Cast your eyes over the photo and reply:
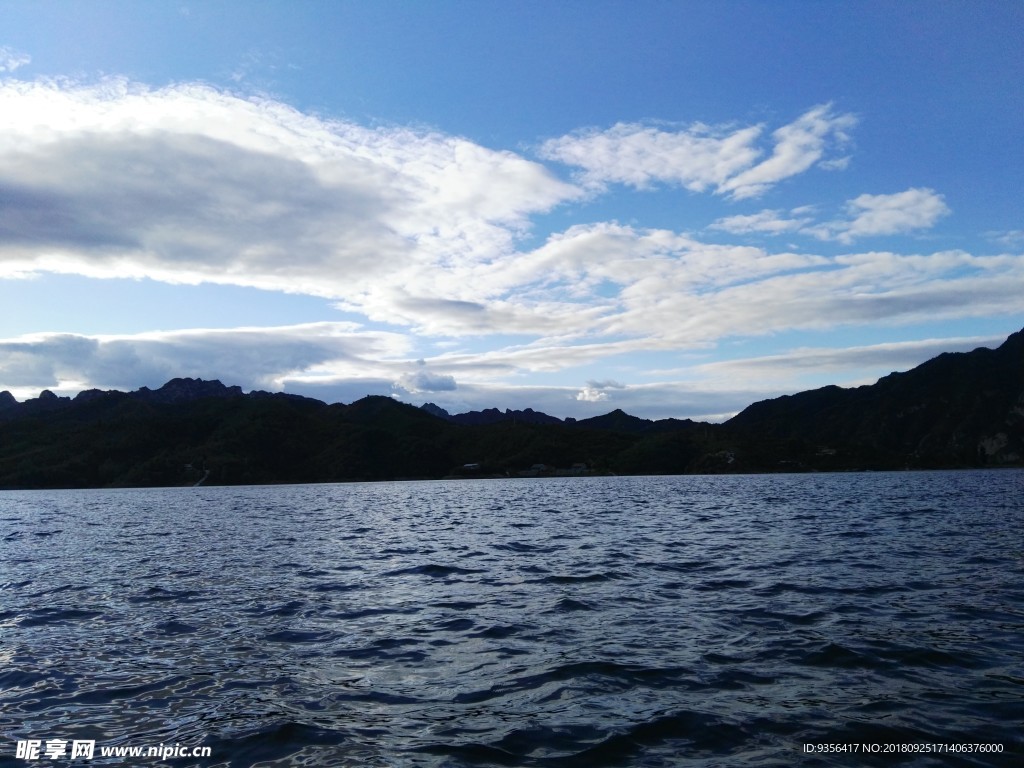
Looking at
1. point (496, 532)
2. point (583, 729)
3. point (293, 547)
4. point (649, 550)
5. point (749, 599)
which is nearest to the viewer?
point (583, 729)

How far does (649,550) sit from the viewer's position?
38.5 metres

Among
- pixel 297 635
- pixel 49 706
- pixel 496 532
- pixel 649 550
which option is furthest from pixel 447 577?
pixel 496 532

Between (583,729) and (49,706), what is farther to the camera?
(49,706)

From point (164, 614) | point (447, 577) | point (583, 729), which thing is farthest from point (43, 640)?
point (583, 729)

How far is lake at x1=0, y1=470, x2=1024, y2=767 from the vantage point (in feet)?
39.4

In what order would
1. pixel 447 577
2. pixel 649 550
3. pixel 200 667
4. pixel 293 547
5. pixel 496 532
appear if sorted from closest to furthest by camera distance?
pixel 200 667, pixel 447 577, pixel 649 550, pixel 293 547, pixel 496 532

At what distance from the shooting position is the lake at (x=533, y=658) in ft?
39.4

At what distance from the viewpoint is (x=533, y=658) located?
17406 mm

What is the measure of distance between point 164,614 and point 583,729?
17744mm

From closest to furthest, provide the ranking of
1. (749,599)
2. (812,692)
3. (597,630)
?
1. (812,692)
2. (597,630)
3. (749,599)

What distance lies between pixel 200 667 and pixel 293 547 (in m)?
29.1

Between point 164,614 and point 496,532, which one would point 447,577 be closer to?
point 164,614

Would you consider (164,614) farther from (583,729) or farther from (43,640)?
(583,729)

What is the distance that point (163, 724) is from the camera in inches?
526
